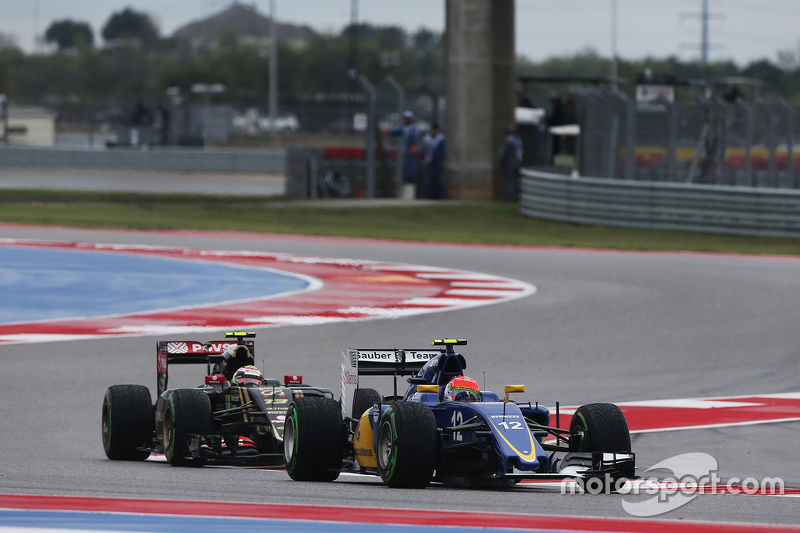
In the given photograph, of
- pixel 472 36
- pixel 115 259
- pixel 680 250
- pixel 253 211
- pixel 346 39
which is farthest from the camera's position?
pixel 346 39

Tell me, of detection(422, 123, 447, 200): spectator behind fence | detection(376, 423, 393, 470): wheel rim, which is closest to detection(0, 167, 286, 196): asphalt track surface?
detection(422, 123, 447, 200): spectator behind fence

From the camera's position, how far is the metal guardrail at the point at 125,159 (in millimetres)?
47688

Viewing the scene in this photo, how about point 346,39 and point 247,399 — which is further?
point 346,39

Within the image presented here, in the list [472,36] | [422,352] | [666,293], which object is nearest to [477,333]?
[666,293]

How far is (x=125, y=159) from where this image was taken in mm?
47938

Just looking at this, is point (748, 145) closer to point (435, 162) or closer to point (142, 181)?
point (435, 162)

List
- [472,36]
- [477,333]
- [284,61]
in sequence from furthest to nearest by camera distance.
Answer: [284,61] → [472,36] → [477,333]

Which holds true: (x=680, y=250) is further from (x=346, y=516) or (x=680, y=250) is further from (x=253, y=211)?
(x=346, y=516)

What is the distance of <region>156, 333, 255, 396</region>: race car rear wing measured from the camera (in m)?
9.02

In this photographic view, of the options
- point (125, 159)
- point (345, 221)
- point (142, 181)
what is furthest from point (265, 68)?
point (345, 221)

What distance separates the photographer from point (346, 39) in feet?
375

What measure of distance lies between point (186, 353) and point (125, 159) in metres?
39.9

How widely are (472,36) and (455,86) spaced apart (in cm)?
126

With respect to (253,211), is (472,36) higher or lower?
higher
